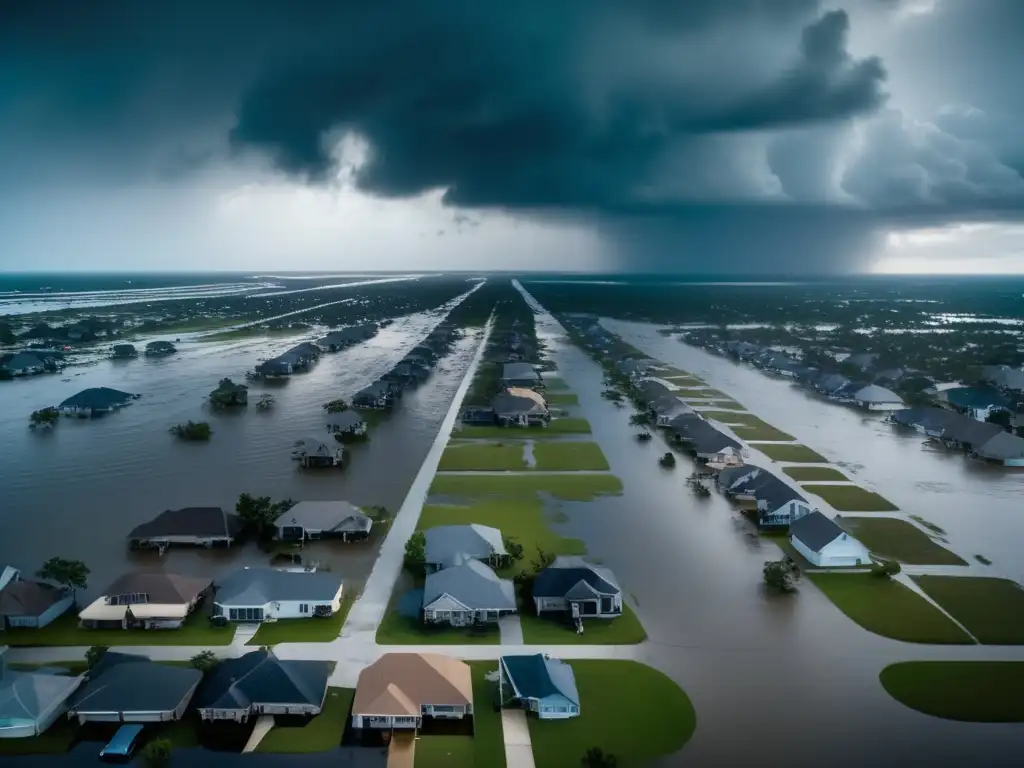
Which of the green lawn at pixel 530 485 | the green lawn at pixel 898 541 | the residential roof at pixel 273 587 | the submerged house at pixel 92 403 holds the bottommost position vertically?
the green lawn at pixel 898 541

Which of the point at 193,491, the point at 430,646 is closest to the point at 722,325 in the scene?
the point at 193,491

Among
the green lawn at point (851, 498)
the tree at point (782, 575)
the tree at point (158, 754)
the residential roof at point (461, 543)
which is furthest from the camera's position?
the green lawn at point (851, 498)

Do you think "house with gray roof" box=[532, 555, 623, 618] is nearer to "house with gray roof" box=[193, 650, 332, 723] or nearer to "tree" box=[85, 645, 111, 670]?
"house with gray roof" box=[193, 650, 332, 723]

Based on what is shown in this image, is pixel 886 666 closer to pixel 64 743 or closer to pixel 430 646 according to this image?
pixel 430 646

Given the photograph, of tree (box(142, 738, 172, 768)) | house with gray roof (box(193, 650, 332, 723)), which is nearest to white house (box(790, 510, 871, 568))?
house with gray roof (box(193, 650, 332, 723))

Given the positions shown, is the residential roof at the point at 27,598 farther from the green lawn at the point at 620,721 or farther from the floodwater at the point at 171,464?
the green lawn at the point at 620,721

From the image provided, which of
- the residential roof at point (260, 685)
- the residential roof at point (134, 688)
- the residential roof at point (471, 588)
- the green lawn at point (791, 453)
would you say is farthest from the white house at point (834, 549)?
the residential roof at point (134, 688)
